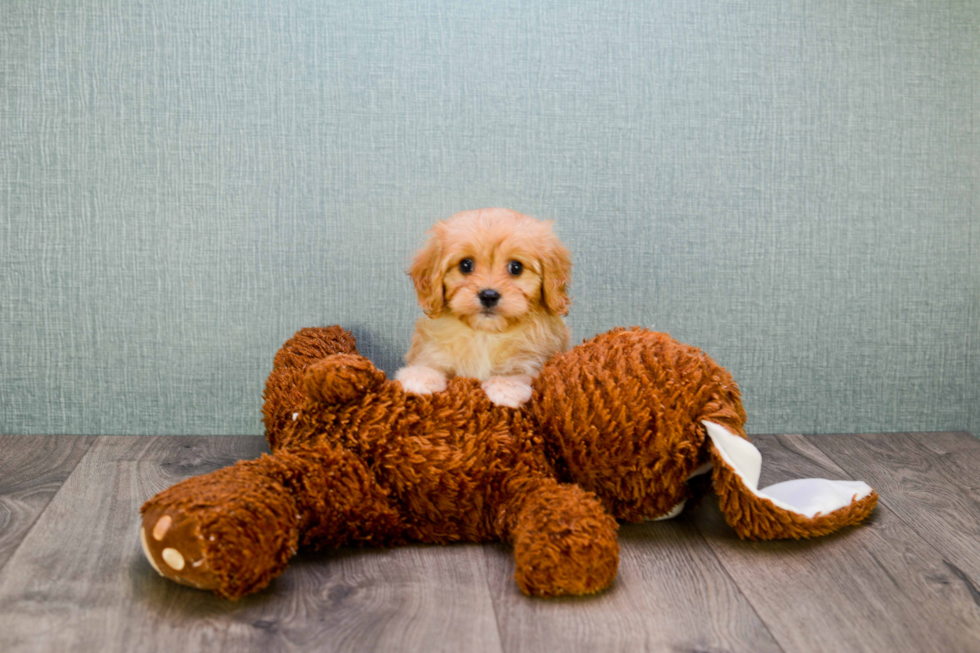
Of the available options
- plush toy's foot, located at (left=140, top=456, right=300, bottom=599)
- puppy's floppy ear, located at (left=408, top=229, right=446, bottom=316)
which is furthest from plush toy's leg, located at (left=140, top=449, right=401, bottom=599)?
puppy's floppy ear, located at (left=408, top=229, right=446, bottom=316)

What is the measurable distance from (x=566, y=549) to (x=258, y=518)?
39cm

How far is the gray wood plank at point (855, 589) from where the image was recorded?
40.9 inches

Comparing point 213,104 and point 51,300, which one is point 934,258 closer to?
point 213,104

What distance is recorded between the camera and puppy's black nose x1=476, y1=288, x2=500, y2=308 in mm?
1258

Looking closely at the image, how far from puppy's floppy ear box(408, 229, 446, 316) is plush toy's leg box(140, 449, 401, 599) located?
0.87ft

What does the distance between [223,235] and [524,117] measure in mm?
667

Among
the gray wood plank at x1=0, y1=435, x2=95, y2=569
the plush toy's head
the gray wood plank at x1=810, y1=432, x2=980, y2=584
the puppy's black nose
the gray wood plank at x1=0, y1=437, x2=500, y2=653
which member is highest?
the puppy's black nose

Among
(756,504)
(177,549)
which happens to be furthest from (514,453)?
(177,549)

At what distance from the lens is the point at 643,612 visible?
108 cm

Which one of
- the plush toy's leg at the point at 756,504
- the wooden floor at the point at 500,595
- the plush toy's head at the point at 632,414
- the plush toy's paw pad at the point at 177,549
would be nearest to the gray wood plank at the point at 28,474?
the wooden floor at the point at 500,595

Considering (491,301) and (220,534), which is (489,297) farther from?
(220,534)

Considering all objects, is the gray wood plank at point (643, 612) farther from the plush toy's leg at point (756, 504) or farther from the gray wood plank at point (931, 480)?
the gray wood plank at point (931, 480)

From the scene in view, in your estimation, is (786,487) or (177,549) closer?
(177,549)

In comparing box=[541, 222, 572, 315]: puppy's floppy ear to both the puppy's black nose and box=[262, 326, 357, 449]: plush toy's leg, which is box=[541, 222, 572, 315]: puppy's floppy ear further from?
box=[262, 326, 357, 449]: plush toy's leg
